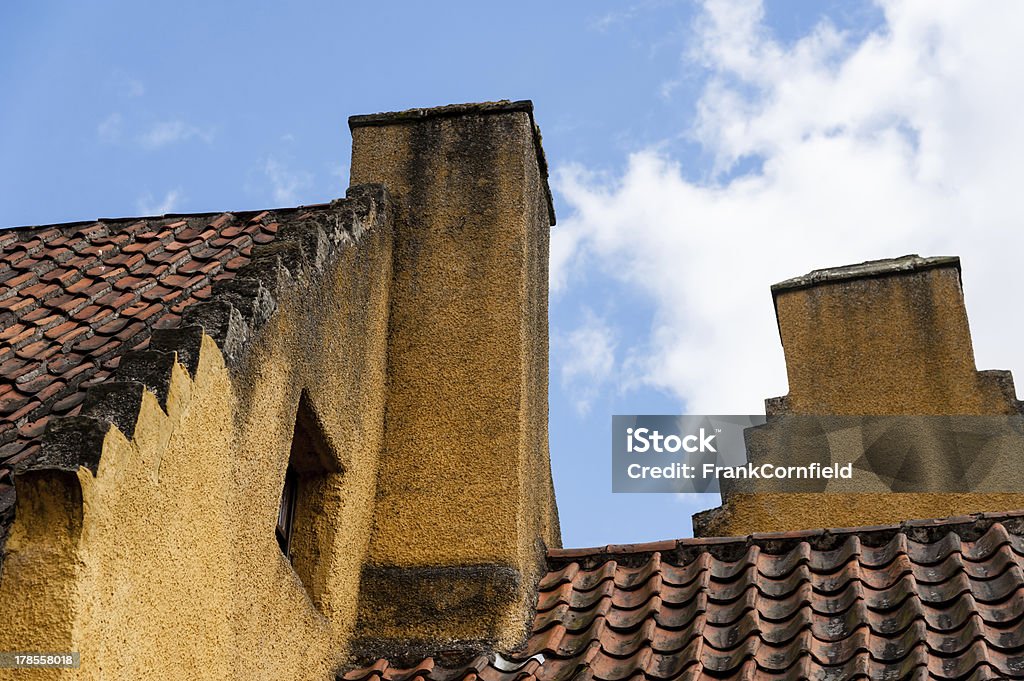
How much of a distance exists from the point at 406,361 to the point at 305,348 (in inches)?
45.7

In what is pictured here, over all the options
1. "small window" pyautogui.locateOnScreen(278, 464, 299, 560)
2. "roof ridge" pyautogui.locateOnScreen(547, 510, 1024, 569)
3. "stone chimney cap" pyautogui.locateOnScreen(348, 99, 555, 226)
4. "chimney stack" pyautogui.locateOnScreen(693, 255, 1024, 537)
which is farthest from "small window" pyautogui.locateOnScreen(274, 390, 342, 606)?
"chimney stack" pyautogui.locateOnScreen(693, 255, 1024, 537)

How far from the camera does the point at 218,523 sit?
4234 millimetres

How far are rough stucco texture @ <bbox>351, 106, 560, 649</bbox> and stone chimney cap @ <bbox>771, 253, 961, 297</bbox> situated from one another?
267cm

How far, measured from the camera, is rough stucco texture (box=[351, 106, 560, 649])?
5609mm

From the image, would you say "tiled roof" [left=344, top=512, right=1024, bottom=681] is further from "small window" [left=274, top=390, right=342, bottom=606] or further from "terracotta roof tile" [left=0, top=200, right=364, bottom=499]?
"terracotta roof tile" [left=0, top=200, right=364, bottom=499]

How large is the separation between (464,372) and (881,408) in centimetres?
360

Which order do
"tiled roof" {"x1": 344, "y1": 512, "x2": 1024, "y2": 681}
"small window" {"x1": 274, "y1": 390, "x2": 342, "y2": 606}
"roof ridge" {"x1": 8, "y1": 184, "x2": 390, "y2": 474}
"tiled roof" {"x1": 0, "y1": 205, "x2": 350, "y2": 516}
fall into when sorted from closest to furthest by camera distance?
"roof ridge" {"x1": 8, "y1": 184, "x2": 390, "y2": 474} → "tiled roof" {"x1": 344, "y1": 512, "x2": 1024, "y2": 681} → "tiled roof" {"x1": 0, "y1": 205, "x2": 350, "y2": 516} → "small window" {"x1": 274, "y1": 390, "x2": 342, "y2": 606}

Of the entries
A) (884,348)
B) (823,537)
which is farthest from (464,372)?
(884,348)

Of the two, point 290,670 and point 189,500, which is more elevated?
point 189,500

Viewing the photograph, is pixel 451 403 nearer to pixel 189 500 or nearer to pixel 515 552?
pixel 515 552

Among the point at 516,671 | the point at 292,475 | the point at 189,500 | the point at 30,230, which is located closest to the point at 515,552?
the point at 516,671

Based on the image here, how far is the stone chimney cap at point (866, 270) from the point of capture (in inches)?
340

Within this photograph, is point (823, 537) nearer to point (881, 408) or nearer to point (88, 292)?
point (881, 408)

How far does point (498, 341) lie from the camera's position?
616 cm
